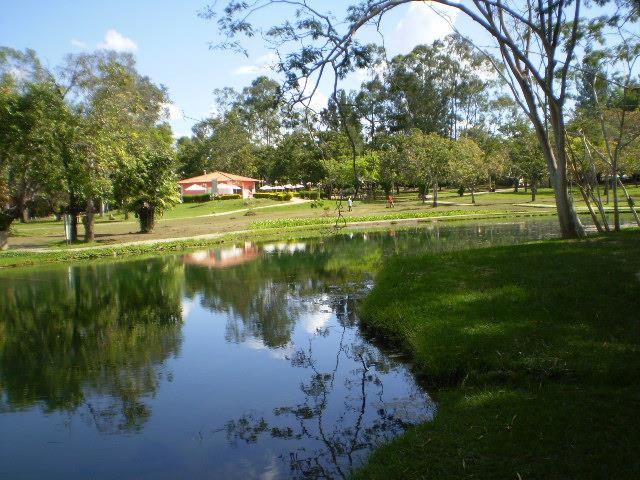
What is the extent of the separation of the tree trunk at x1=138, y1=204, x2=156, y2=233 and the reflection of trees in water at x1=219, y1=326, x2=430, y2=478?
32978mm

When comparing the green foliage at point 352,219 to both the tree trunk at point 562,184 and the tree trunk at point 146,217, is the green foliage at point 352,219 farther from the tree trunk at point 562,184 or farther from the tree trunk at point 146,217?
the tree trunk at point 562,184

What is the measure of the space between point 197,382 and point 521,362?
5.32 metres

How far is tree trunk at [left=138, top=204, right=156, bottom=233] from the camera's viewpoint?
4075cm

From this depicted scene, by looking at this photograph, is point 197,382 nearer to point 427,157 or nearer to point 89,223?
point 89,223

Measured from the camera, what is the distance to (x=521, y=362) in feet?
26.3

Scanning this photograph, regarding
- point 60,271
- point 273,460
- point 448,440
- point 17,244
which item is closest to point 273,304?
point 273,460

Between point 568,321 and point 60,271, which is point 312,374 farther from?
point 60,271

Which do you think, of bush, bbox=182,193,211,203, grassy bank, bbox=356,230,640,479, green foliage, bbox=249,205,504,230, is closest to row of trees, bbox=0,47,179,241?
green foliage, bbox=249,205,504,230

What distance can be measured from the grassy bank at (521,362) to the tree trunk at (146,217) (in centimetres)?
2954

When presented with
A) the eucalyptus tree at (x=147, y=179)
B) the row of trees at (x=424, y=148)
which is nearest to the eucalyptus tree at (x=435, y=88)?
the row of trees at (x=424, y=148)

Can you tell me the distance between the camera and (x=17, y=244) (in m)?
36.0

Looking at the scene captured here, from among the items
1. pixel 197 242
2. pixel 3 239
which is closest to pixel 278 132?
pixel 197 242

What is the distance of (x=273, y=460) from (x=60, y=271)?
21177mm

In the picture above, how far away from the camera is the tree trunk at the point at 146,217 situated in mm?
40750
